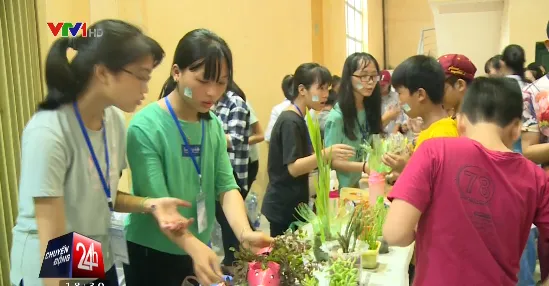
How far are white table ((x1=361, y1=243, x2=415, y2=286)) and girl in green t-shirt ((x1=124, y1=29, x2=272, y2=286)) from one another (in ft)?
1.47

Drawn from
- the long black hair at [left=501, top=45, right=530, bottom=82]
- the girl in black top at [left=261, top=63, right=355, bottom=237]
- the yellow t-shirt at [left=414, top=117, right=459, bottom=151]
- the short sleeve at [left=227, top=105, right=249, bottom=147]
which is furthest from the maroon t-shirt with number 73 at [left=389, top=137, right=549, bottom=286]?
the long black hair at [left=501, top=45, right=530, bottom=82]

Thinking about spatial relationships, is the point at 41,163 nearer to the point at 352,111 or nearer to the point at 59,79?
the point at 59,79

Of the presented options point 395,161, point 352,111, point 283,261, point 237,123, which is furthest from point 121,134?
point 237,123

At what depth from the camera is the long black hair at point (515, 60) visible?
3.82 metres

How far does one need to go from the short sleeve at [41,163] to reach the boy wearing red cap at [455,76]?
5.62 ft

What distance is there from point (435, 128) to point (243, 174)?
1747 millimetres

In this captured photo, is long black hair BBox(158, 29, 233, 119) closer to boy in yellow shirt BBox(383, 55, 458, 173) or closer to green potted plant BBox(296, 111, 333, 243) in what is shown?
green potted plant BBox(296, 111, 333, 243)

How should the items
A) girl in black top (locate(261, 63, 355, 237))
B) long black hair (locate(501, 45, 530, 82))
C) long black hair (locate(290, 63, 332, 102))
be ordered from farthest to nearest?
long black hair (locate(501, 45, 530, 82)) < long black hair (locate(290, 63, 332, 102)) < girl in black top (locate(261, 63, 355, 237))

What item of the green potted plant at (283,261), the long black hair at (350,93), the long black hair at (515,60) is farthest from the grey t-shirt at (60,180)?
the long black hair at (515,60)

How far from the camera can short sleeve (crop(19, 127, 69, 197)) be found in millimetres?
1113

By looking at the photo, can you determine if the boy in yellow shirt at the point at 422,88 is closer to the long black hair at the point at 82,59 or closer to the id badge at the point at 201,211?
the id badge at the point at 201,211

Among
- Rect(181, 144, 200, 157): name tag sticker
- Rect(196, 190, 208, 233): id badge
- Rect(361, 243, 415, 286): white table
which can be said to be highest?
Rect(181, 144, 200, 157): name tag sticker

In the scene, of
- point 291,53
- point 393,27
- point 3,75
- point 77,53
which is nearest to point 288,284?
point 77,53

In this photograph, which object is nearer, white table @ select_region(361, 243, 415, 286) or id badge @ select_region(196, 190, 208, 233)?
id badge @ select_region(196, 190, 208, 233)
